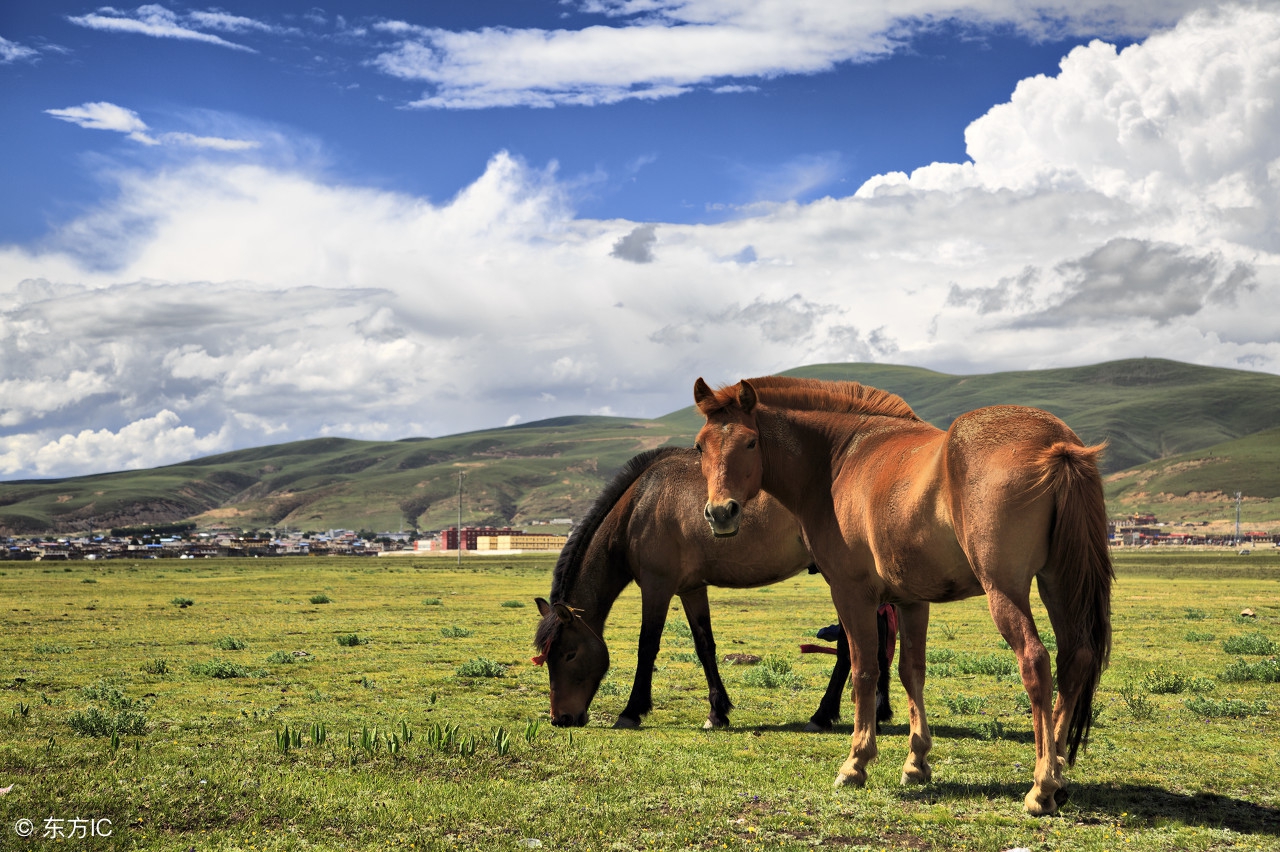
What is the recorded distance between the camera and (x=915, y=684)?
8.58 meters

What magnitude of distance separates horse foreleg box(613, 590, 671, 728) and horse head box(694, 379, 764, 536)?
353 centimetres

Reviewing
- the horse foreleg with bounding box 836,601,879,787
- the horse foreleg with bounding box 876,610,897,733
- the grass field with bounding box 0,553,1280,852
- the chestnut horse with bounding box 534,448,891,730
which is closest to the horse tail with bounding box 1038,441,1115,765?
the grass field with bounding box 0,553,1280,852

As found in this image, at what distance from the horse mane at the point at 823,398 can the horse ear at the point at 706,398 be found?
7.5 inches

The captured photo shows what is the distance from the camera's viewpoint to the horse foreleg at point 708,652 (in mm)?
11672

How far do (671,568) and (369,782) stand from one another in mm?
5051

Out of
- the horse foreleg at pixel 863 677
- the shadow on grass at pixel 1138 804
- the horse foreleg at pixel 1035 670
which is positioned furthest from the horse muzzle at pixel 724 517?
the shadow on grass at pixel 1138 804

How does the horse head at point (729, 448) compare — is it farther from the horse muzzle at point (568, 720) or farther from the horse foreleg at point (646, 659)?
the horse muzzle at point (568, 720)

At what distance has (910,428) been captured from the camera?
8.88 meters

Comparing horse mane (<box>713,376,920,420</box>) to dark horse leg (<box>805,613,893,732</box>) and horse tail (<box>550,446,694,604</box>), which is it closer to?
dark horse leg (<box>805,613,893,732</box>)

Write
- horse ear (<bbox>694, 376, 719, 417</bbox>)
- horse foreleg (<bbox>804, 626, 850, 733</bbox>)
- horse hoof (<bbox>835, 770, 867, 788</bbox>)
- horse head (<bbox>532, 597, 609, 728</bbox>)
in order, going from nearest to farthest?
horse hoof (<bbox>835, 770, 867, 788</bbox>) → horse ear (<bbox>694, 376, 719, 417</bbox>) → horse foreleg (<bbox>804, 626, 850, 733</bbox>) → horse head (<bbox>532, 597, 609, 728</bbox>)

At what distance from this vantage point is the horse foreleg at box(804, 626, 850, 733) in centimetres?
1138

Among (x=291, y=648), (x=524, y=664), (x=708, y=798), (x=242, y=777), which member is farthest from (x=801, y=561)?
(x=291, y=648)

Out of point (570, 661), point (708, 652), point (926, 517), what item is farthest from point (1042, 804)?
point (570, 661)

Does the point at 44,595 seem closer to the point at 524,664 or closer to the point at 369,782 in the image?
the point at 524,664
